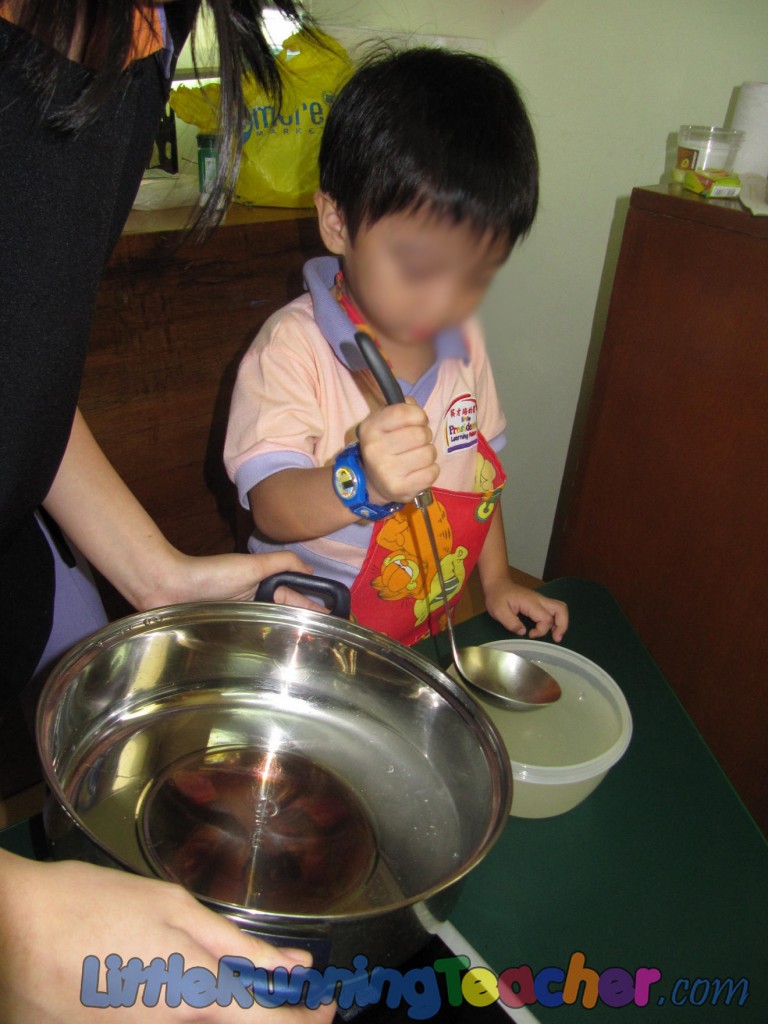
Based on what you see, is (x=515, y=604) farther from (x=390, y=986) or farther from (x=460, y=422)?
(x=390, y=986)

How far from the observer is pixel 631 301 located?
3.89 ft

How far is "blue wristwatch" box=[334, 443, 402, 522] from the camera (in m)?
0.63

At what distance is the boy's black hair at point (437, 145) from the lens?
550mm

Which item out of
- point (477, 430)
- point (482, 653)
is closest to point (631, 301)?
point (477, 430)

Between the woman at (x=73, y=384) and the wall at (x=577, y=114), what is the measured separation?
2.59 ft

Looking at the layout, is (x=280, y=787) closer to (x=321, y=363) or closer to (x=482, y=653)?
(x=482, y=653)

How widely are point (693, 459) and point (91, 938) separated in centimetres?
103

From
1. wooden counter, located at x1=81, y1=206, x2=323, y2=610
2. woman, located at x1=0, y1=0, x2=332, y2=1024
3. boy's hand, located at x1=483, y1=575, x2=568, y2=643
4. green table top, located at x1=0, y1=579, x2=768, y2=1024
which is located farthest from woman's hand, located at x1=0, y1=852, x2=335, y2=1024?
wooden counter, located at x1=81, y1=206, x2=323, y2=610

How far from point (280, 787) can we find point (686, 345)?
0.88 meters

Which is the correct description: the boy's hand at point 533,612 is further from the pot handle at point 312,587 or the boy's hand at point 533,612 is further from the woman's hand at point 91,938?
the woman's hand at point 91,938

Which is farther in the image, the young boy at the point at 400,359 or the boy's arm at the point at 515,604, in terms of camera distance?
the boy's arm at the point at 515,604

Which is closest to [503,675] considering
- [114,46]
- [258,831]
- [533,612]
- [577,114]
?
[533,612]

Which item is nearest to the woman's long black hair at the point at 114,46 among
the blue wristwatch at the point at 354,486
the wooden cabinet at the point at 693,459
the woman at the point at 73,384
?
the woman at the point at 73,384

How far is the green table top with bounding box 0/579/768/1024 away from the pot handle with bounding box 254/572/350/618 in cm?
20
